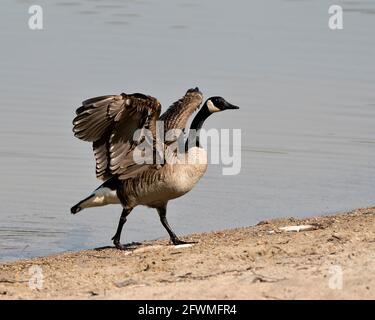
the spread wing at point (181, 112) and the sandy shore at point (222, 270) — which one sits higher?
the spread wing at point (181, 112)

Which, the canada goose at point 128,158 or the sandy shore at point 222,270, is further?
the canada goose at point 128,158

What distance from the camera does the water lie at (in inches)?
478

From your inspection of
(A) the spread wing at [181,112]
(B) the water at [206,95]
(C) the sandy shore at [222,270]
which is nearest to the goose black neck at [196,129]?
(A) the spread wing at [181,112]

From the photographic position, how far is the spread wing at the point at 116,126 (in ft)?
32.1

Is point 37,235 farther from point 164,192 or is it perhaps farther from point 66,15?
point 66,15

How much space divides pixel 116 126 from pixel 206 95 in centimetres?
600

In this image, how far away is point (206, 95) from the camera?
1595 cm

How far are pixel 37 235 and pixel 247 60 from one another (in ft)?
27.8

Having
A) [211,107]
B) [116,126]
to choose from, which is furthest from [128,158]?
[211,107]

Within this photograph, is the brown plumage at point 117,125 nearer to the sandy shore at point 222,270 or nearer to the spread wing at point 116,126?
the spread wing at point 116,126

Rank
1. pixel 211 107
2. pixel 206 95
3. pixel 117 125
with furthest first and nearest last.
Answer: pixel 206 95 → pixel 211 107 → pixel 117 125

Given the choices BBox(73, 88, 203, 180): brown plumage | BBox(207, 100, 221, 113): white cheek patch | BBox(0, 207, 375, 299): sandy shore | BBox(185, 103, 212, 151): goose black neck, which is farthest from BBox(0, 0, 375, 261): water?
BBox(0, 207, 375, 299): sandy shore

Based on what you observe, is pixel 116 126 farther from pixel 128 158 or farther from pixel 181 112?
pixel 181 112

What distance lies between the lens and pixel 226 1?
25234mm
